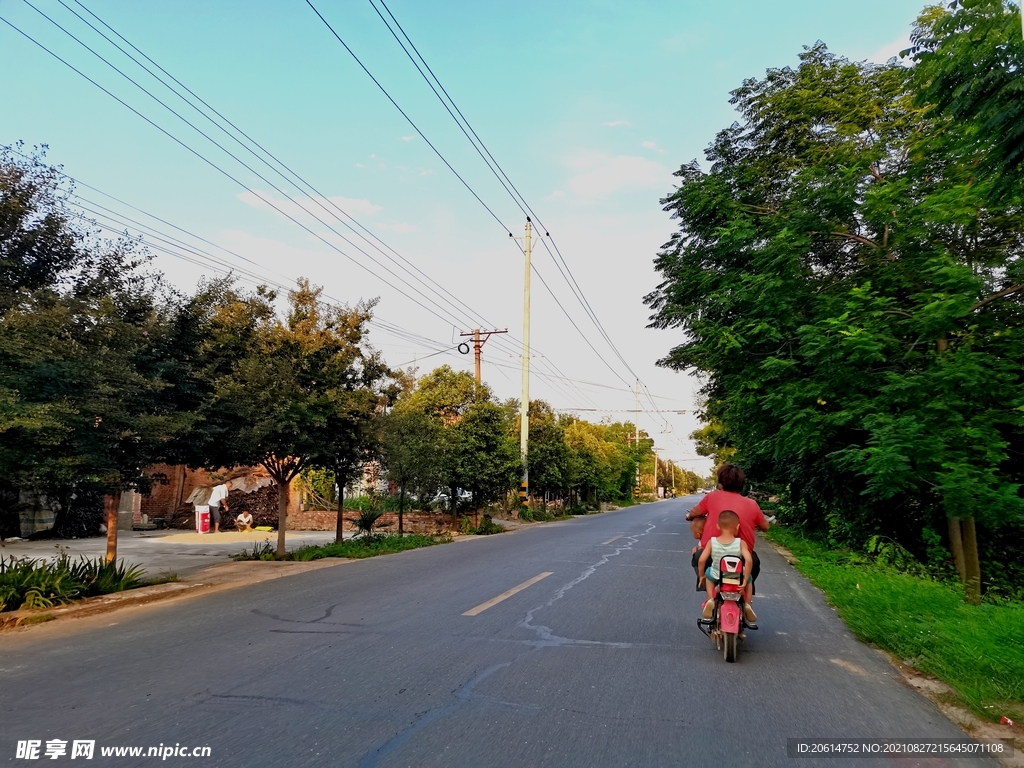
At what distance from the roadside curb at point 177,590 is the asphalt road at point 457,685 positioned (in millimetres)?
536

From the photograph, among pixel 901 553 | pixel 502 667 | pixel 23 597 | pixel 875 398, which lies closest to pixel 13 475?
pixel 23 597

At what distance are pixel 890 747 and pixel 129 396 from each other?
980 cm

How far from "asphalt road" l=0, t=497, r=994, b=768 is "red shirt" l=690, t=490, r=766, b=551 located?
3.56 feet

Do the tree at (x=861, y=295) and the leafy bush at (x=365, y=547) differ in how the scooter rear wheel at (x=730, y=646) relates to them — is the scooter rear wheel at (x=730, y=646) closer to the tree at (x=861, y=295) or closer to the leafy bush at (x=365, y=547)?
the tree at (x=861, y=295)

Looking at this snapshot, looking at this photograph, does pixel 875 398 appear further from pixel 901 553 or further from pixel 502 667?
pixel 502 667

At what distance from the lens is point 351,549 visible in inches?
660

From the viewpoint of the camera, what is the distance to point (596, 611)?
27.1 ft

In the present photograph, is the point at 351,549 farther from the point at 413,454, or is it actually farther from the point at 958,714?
the point at 958,714

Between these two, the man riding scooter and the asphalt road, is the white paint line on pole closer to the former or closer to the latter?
the asphalt road

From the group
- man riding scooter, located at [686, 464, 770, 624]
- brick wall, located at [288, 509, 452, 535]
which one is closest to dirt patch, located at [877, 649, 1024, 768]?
man riding scooter, located at [686, 464, 770, 624]

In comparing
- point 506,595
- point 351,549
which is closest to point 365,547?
point 351,549

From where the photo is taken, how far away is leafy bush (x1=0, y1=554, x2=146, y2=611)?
29.0 ft

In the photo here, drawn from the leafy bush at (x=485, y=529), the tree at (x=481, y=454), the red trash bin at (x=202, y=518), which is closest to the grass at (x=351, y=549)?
the tree at (x=481, y=454)

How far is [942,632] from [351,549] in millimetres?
13306
